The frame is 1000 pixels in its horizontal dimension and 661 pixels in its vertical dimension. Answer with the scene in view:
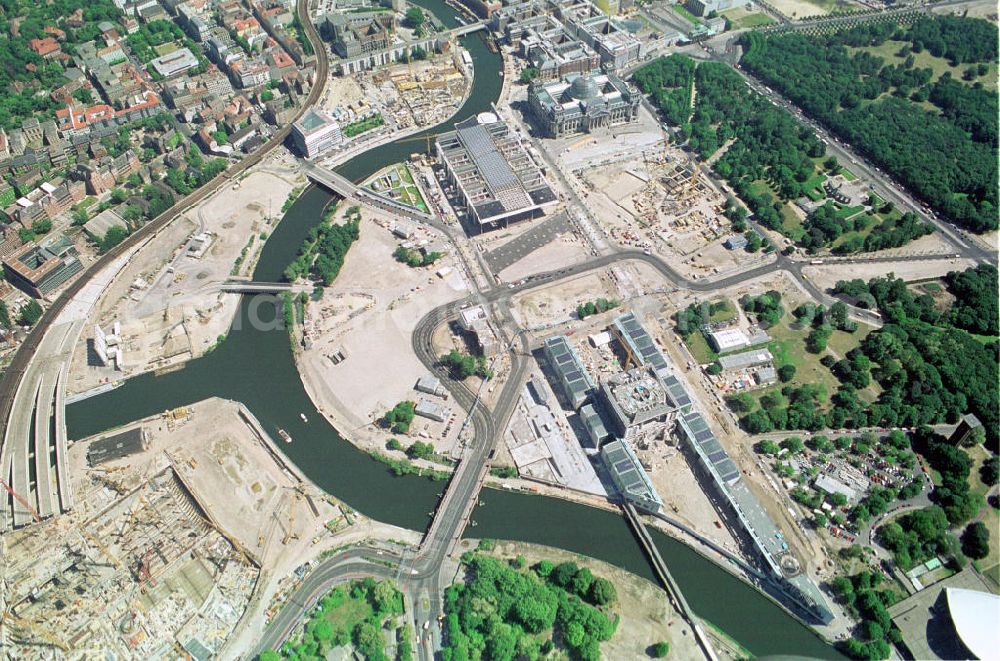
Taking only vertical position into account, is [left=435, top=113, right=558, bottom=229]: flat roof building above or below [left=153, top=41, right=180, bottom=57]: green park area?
below

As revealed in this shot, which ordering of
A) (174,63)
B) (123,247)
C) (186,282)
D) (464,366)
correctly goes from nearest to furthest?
(464,366) < (186,282) < (123,247) < (174,63)

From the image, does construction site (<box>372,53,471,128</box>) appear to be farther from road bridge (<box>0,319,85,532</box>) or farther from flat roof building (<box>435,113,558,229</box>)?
road bridge (<box>0,319,85,532</box>)

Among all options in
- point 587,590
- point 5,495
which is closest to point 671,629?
point 587,590

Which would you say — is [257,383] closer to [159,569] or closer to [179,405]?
[179,405]

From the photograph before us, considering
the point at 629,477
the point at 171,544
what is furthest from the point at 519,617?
the point at 171,544

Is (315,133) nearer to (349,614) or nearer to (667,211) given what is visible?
(667,211)

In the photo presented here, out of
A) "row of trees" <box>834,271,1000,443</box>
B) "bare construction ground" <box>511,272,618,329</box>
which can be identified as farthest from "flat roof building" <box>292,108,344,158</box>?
"row of trees" <box>834,271,1000,443</box>

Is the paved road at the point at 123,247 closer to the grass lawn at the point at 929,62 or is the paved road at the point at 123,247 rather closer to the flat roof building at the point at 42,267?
the flat roof building at the point at 42,267
